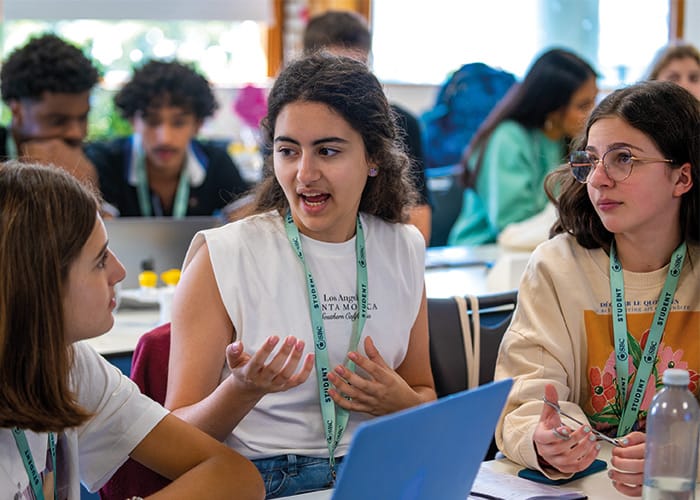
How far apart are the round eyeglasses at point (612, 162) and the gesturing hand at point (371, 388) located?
1.73ft

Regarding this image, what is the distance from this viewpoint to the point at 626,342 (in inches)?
70.3

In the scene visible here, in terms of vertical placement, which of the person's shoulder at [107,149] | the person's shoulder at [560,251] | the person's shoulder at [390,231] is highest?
the person's shoulder at [107,149]

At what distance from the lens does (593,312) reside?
5.99ft

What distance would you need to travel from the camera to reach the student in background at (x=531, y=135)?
4.29 meters

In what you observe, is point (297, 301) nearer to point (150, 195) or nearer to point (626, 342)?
point (626, 342)

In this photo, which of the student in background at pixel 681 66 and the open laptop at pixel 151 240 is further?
the student in background at pixel 681 66

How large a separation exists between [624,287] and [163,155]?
2506mm

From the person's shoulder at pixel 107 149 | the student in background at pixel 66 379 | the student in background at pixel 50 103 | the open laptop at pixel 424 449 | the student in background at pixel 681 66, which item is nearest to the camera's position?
the open laptop at pixel 424 449

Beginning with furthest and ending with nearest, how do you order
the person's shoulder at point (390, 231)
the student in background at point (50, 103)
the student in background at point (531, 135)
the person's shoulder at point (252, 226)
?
the student in background at point (531, 135)
the student in background at point (50, 103)
the person's shoulder at point (390, 231)
the person's shoulder at point (252, 226)

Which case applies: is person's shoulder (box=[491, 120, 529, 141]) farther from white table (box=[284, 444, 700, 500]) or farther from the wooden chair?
white table (box=[284, 444, 700, 500])

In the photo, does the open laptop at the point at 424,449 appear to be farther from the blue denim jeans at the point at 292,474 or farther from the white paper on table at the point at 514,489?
the blue denim jeans at the point at 292,474

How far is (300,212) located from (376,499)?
2.86 feet

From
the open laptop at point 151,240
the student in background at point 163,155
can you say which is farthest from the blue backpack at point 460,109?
the open laptop at point 151,240

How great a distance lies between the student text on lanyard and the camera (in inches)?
156
